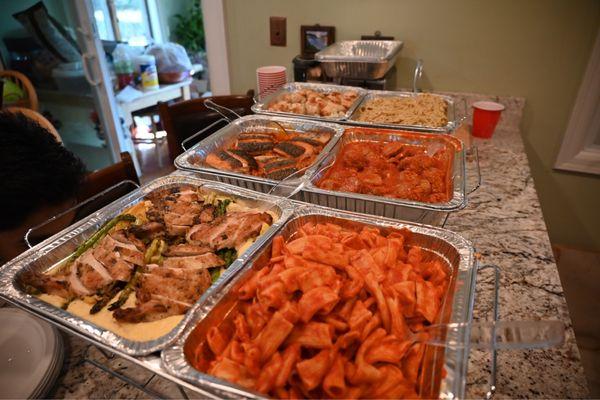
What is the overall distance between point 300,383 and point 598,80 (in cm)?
259

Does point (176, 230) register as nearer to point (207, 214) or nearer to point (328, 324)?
point (207, 214)

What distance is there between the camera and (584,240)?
108 inches

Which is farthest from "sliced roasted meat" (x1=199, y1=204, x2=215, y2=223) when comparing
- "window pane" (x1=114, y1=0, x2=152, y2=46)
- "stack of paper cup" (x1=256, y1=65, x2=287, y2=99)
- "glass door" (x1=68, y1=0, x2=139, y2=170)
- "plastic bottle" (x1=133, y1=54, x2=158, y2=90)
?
"window pane" (x1=114, y1=0, x2=152, y2=46)

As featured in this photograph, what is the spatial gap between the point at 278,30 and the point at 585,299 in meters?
2.85

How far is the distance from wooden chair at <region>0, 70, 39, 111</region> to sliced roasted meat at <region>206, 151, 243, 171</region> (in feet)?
8.80

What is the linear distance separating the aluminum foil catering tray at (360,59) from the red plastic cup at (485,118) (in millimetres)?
607

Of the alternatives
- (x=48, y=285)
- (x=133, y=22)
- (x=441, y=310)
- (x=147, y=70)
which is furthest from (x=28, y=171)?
(x=133, y=22)

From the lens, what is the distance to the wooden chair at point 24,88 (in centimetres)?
342

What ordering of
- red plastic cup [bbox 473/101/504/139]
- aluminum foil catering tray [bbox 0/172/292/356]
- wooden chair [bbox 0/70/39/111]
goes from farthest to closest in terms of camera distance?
wooden chair [bbox 0/70/39/111] → red plastic cup [bbox 473/101/504/139] → aluminum foil catering tray [bbox 0/172/292/356]

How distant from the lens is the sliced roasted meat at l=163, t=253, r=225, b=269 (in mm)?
1111

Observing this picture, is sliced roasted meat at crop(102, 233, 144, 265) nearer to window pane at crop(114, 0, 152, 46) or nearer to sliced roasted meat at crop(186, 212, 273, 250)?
sliced roasted meat at crop(186, 212, 273, 250)

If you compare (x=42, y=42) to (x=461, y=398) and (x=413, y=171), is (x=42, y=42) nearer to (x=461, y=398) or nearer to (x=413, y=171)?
(x=413, y=171)

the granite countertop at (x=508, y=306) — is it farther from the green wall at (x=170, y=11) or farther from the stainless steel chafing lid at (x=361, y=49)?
the green wall at (x=170, y=11)

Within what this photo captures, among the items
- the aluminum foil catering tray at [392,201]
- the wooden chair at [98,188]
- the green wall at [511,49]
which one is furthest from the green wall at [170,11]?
the aluminum foil catering tray at [392,201]
